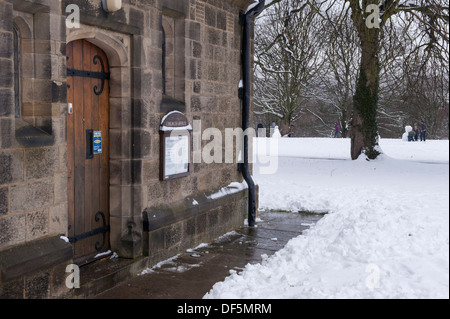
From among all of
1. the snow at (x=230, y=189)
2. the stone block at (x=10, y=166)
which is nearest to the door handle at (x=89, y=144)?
the stone block at (x=10, y=166)

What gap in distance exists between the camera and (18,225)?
460 centimetres

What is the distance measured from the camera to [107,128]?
6219mm

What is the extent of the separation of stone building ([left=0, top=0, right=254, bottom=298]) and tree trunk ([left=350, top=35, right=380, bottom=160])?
8.80 meters

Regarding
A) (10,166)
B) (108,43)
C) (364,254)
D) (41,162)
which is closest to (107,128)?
(108,43)

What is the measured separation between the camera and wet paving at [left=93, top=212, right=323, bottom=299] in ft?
18.3

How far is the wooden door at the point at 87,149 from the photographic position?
5.70 m

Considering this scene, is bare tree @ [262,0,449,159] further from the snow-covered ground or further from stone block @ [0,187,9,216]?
stone block @ [0,187,9,216]

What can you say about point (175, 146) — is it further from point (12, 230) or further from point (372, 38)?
point (372, 38)

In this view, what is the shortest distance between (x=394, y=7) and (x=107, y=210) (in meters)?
11.1

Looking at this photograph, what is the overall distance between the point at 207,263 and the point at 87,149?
2.00 m

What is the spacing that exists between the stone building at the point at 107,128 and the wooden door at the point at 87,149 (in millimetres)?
14

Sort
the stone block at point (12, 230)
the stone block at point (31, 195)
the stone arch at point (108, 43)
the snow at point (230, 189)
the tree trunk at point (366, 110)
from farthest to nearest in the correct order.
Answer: the tree trunk at point (366, 110)
the snow at point (230, 189)
the stone arch at point (108, 43)
the stone block at point (31, 195)
the stone block at point (12, 230)

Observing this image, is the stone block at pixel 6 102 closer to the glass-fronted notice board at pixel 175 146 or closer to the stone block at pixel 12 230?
the stone block at pixel 12 230

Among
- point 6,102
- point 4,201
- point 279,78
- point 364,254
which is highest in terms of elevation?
point 279,78
